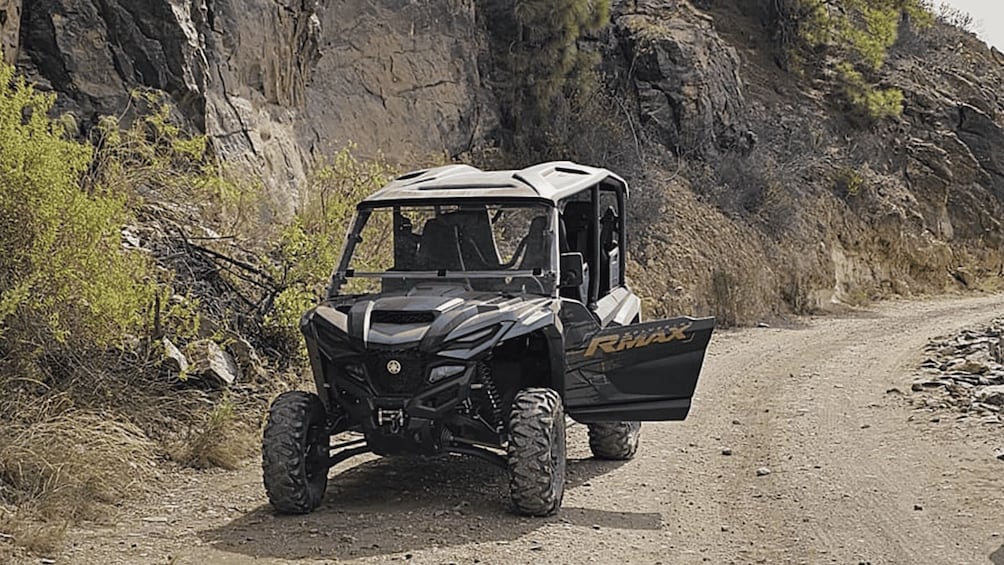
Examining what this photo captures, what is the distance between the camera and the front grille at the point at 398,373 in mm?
6902

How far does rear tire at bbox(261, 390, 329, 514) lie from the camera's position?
704 centimetres

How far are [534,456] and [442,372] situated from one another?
0.76 metres

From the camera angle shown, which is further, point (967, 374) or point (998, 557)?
point (967, 374)

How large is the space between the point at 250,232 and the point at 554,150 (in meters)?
10.6

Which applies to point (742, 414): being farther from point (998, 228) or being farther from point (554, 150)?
point (998, 228)

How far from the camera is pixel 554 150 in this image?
2219 cm

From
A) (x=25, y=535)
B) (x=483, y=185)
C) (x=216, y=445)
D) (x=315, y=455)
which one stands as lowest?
(x=216, y=445)

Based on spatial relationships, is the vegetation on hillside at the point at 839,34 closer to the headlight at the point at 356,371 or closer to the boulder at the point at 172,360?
the boulder at the point at 172,360

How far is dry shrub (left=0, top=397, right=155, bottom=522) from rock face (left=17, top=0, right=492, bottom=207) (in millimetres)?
5128

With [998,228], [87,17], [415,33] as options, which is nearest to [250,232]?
[87,17]

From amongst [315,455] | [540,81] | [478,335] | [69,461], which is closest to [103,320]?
[69,461]

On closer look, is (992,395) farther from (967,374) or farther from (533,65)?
(533,65)

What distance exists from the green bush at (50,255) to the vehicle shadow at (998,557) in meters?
6.02

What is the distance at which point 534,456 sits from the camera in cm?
691
